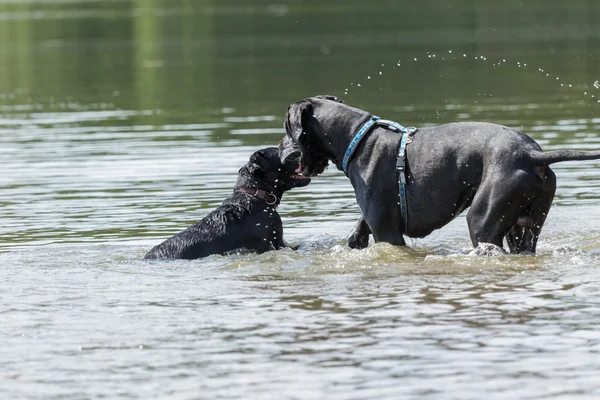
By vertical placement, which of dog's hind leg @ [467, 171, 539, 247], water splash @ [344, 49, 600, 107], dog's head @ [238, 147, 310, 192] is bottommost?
water splash @ [344, 49, 600, 107]

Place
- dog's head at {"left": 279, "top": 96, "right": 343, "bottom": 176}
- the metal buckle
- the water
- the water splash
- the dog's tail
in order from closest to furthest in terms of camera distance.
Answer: the water
the dog's tail
dog's head at {"left": 279, "top": 96, "right": 343, "bottom": 176}
the metal buckle
the water splash

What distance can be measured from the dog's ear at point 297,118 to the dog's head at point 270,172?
1.15 meters

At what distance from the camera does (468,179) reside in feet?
30.7

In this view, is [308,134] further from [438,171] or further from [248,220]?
[438,171]

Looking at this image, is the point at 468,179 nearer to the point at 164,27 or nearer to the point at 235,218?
the point at 235,218

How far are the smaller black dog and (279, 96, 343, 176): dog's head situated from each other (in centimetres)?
29

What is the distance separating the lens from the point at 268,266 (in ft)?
A: 33.2

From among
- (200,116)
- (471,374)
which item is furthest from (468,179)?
(200,116)

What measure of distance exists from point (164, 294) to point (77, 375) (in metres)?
2.30

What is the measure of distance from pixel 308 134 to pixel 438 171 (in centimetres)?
146

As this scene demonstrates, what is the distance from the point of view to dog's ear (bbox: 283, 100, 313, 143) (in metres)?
10.2

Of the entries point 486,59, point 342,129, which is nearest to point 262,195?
point 342,129

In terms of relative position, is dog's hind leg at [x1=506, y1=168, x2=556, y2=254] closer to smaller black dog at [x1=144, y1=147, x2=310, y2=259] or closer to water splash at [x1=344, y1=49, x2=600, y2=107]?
smaller black dog at [x1=144, y1=147, x2=310, y2=259]

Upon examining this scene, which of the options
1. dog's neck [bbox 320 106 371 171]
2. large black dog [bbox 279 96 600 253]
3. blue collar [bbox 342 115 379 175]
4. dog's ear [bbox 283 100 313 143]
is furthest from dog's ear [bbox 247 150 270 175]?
blue collar [bbox 342 115 379 175]
